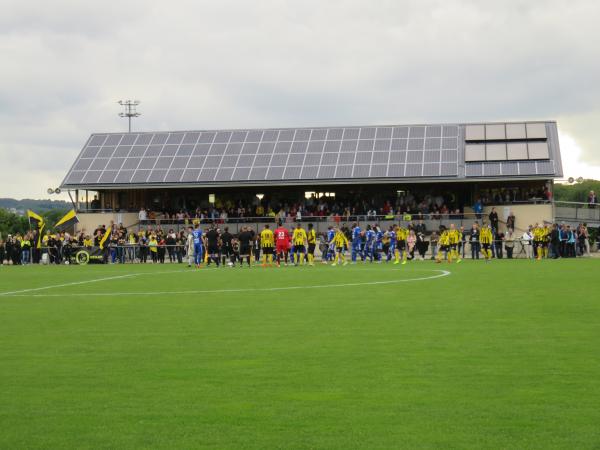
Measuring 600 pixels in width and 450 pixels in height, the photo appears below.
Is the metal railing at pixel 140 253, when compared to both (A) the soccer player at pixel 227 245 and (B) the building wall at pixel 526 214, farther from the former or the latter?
(A) the soccer player at pixel 227 245

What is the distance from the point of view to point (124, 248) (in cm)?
4675

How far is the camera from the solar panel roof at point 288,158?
52.6m

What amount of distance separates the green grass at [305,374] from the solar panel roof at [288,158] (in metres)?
34.5

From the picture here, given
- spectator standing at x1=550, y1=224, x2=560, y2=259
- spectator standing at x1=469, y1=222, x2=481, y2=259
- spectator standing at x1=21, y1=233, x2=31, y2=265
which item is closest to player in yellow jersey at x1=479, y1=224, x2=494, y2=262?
spectator standing at x1=469, y1=222, x2=481, y2=259

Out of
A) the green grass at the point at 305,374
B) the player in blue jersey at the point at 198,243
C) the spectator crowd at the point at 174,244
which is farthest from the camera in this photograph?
the spectator crowd at the point at 174,244

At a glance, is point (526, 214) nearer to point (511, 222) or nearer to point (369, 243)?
point (511, 222)

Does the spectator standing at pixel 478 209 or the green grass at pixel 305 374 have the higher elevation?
the spectator standing at pixel 478 209

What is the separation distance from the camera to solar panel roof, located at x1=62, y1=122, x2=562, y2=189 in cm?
5256

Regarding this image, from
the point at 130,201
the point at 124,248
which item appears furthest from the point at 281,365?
the point at 130,201

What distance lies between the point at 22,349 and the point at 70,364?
61.8 inches

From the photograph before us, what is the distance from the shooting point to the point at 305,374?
375 inches

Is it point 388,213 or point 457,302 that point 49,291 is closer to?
point 457,302

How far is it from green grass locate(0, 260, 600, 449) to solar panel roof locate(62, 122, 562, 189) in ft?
113

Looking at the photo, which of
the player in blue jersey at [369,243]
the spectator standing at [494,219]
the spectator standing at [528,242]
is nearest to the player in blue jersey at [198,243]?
the player in blue jersey at [369,243]
